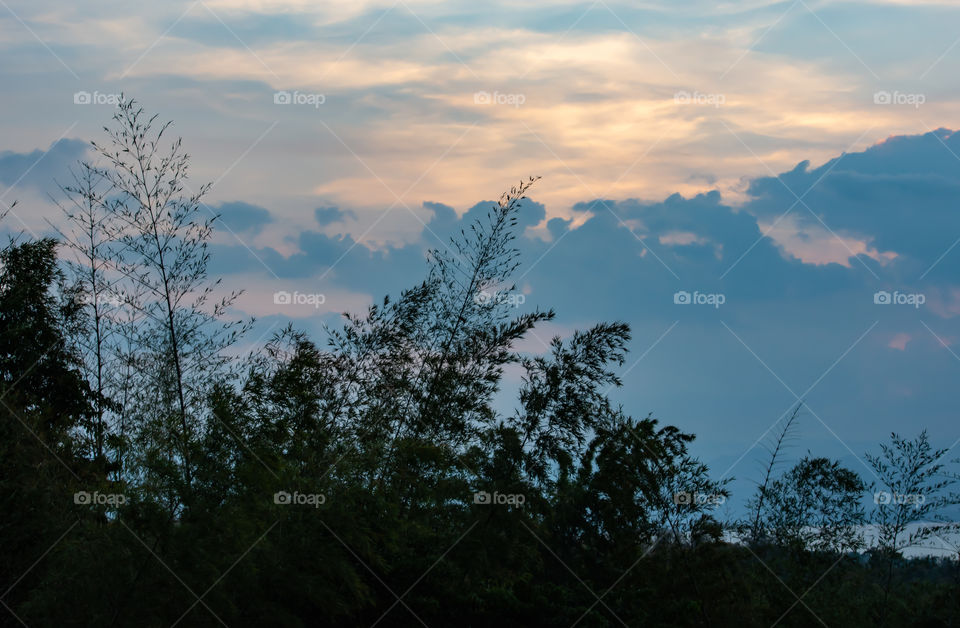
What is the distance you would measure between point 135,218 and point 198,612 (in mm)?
5554

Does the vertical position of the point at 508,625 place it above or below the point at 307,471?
below

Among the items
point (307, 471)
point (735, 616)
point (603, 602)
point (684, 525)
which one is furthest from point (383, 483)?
point (735, 616)

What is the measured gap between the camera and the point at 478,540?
24.0 ft

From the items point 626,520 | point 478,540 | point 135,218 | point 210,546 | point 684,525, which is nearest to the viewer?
point 210,546

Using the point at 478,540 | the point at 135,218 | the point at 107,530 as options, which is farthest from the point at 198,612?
the point at 135,218

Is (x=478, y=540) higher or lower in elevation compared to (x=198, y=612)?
higher

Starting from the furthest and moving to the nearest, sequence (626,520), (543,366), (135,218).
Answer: (135,218) → (626,520) → (543,366)

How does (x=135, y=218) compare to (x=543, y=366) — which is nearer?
(x=543, y=366)

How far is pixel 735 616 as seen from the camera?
7.36 metres

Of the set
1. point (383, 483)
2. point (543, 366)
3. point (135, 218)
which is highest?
point (135, 218)

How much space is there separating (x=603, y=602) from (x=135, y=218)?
21.9 feet

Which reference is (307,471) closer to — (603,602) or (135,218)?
(603,602)

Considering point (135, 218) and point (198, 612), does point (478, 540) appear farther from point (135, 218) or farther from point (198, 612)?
point (135, 218)

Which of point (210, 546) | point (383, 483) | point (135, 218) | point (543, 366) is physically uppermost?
point (135, 218)
